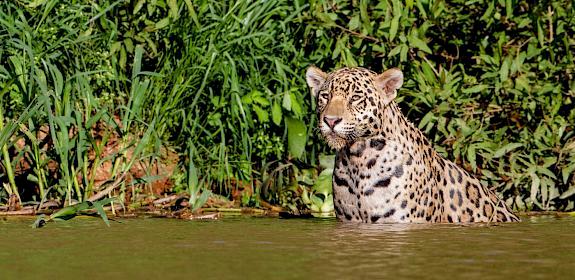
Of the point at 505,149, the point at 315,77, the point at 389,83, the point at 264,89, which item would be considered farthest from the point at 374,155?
the point at 505,149

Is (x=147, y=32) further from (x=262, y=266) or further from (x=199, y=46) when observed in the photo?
(x=262, y=266)

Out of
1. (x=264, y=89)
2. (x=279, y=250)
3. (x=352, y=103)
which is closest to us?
(x=279, y=250)

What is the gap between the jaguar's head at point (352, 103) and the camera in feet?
23.6

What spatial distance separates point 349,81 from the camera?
7477mm

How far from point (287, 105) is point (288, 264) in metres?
3.84

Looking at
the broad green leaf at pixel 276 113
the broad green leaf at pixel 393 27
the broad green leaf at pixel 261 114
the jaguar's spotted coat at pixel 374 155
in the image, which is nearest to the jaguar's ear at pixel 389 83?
the jaguar's spotted coat at pixel 374 155

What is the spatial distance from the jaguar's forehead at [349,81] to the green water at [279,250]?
0.90 m

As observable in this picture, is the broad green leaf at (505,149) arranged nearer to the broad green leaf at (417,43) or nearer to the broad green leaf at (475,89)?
the broad green leaf at (475,89)

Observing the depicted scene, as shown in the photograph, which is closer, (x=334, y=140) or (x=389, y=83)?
(x=334, y=140)

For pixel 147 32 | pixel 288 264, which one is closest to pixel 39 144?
pixel 147 32

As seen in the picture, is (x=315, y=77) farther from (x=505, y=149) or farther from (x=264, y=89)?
(x=505, y=149)

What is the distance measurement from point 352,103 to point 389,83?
354mm

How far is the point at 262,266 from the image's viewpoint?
5133 mm

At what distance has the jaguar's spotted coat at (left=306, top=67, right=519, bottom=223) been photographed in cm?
732
